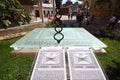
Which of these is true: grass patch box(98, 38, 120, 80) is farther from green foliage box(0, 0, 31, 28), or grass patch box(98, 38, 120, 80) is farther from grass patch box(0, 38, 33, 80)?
green foliage box(0, 0, 31, 28)

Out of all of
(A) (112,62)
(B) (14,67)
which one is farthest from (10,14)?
(A) (112,62)

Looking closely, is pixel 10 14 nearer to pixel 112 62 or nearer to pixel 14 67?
pixel 14 67

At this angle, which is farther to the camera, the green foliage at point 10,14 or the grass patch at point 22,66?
the green foliage at point 10,14

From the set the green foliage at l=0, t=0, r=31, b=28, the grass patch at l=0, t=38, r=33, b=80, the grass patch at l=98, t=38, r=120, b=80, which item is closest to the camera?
the grass patch at l=0, t=38, r=33, b=80

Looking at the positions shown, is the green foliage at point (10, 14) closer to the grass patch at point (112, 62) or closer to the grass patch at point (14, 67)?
the grass patch at point (14, 67)

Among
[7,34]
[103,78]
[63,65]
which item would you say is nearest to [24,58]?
[63,65]

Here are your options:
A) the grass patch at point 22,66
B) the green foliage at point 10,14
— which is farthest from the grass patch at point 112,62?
the green foliage at point 10,14

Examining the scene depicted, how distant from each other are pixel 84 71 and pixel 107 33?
32.9ft

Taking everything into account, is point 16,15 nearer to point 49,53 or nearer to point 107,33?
point 49,53

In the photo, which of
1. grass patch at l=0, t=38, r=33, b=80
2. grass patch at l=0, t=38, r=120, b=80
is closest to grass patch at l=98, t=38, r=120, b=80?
grass patch at l=0, t=38, r=120, b=80

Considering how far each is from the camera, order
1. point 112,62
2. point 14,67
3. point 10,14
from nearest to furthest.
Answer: point 14,67 → point 112,62 → point 10,14

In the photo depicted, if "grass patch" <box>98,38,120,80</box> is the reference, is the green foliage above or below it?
above

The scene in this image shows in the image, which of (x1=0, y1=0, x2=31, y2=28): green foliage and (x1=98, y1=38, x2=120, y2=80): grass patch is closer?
(x1=98, y1=38, x2=120, y2=80): grass patch

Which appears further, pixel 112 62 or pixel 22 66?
pixel 112 62
